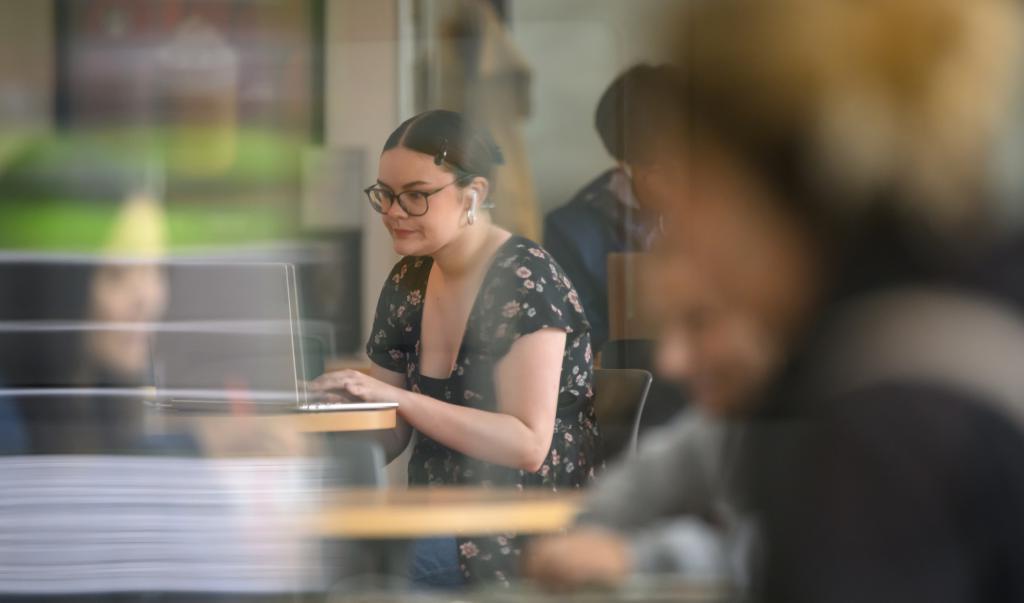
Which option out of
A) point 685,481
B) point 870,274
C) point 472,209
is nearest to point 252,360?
point 472,209

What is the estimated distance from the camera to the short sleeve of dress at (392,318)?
1.74m

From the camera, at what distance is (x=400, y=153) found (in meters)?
1.74

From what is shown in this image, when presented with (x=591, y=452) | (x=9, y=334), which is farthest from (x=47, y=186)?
(x=591, y=452)

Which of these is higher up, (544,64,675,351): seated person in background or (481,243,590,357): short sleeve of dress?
(544,64,675,351): seated person in background

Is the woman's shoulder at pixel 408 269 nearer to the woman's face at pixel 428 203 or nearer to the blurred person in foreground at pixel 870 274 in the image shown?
the woman's face at pixel 428 203

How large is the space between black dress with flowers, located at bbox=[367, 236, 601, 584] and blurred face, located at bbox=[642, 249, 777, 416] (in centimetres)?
40

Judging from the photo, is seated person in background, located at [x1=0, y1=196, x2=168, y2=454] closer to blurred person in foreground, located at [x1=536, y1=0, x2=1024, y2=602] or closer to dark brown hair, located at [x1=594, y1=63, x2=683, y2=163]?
dark brown hair, located at [x1=594, y1=63, x2=683, y2=163]

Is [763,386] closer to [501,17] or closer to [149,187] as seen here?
[501,17]

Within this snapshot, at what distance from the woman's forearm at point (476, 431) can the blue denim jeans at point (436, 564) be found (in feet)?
0.54

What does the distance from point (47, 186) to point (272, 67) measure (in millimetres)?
330

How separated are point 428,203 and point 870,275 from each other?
0.96m

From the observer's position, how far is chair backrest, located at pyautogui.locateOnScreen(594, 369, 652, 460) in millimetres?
1574

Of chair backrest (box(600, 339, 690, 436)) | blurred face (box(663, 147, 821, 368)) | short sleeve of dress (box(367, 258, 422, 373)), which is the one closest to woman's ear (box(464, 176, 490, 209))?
short sleeve of dress (box(367, 258, 422, 373))

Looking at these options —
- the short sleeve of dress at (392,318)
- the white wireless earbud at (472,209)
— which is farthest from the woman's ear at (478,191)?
the short sleeve of dress at (392,318)
